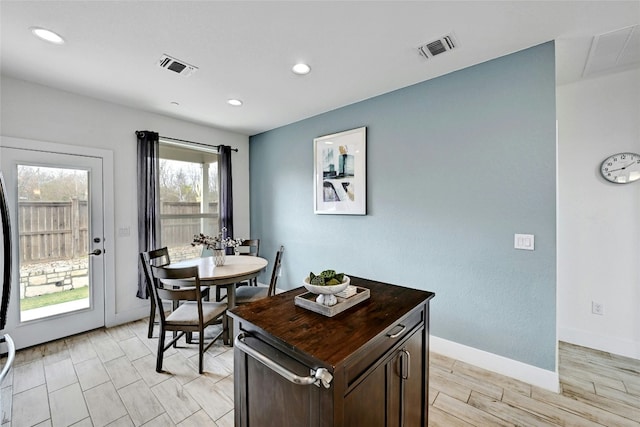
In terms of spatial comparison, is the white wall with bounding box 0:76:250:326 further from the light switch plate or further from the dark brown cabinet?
the light switch plate

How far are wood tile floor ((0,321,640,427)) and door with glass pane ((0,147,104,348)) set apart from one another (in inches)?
14.4

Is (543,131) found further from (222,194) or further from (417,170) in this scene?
(222,194)

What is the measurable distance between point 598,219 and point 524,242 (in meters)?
1.13

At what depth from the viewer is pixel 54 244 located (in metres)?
2.89

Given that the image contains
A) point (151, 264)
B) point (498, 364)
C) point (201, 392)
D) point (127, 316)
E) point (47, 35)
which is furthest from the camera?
point (127, 316)

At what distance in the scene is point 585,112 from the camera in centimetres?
269

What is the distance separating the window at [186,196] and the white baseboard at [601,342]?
182 inches

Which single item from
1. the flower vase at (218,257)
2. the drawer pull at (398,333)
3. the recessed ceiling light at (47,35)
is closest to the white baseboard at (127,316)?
the flower vase at (218,257)

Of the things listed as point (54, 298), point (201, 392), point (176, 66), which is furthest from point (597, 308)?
point (54, 298)

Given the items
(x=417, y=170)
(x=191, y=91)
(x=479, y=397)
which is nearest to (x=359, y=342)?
(x=479, y=397)

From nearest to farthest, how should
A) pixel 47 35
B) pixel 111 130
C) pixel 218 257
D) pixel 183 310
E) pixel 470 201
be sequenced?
1. pixel 47 35
2. pixel 470 201
3. pixel 183 310
4. pixel 218 257
5. pixel 111 130

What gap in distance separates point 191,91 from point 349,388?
318 cm

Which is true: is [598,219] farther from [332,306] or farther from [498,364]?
[332,306]

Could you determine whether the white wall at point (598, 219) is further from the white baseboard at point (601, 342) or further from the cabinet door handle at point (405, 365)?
the cabinet door handle at point (405, 365)
